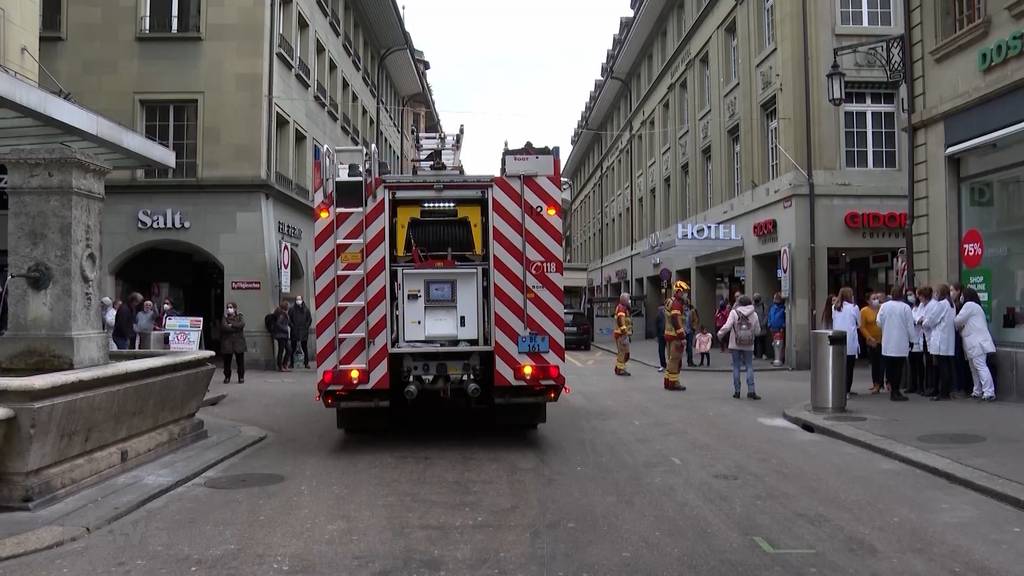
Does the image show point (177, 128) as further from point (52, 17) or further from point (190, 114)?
point (52, 17)

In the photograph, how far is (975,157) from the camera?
12109mm

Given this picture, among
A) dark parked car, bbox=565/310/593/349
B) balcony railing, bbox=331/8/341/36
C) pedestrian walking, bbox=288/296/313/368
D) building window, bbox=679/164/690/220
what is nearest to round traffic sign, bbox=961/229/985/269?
pedestrian walking, bbox=288/296/313/368

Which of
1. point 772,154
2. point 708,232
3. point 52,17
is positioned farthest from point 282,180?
point 772,154

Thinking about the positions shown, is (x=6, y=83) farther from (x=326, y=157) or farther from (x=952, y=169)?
(x=952, y=169)

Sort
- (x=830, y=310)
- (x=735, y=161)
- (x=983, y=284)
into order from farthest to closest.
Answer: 1. (x=735, y=161)
2. (x=830, y=310)
3. (x=983, y=284)

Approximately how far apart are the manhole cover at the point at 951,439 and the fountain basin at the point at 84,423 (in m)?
7.67

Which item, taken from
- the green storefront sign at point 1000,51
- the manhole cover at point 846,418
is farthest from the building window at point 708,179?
the manhole cover at point 846,418

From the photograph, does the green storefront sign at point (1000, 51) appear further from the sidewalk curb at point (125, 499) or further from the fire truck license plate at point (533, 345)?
the sidewalk curb at point (125, 499)

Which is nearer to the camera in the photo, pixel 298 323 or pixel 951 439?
pixel 951 439

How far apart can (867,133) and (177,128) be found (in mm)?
16571

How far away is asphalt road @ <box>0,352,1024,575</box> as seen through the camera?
4.69 m

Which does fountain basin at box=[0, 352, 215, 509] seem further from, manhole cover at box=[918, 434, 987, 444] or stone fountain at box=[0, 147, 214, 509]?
manhole cover at box=[918, 434, 987, 444]

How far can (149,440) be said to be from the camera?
24.4ft

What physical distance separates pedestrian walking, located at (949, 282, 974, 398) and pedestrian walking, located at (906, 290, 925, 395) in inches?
18.5
